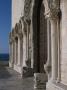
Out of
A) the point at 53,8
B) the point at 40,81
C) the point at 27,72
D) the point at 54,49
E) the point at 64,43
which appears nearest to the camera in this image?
the point at 64,43

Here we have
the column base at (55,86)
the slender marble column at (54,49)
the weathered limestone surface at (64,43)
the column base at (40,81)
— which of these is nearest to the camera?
the column base at (55,86)

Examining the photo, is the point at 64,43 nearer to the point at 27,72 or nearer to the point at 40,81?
the point at 40,81

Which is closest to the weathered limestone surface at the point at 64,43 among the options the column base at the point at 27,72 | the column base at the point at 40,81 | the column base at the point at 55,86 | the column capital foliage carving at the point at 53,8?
the column base at the point at 55,86

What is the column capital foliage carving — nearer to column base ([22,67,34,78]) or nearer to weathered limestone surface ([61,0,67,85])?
weathered limestone surface ([61,0,67,85])

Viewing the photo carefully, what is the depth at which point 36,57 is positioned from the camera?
1750 centimetres

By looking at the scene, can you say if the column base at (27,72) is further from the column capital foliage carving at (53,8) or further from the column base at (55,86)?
the column capital foliage carving at (53,8)

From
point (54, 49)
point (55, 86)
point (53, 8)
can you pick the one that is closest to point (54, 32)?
point (54, 49)

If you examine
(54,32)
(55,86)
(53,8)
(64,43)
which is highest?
(53,8)

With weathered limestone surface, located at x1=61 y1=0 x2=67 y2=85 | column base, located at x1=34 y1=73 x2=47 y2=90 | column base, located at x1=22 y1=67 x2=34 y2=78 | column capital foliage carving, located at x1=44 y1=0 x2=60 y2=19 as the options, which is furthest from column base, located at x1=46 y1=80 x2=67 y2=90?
column base, located at x1=22 y1=67 x2=34 y2=78

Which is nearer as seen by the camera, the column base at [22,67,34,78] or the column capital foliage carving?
the column capital foliage carving

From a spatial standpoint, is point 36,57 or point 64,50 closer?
point 64,50

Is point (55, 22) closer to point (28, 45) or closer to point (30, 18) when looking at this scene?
point (30, 18)

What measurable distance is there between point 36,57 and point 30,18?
6.65 ft

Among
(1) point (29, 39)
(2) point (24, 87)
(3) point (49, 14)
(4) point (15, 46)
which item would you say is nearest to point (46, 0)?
(3) point (49, 14)
